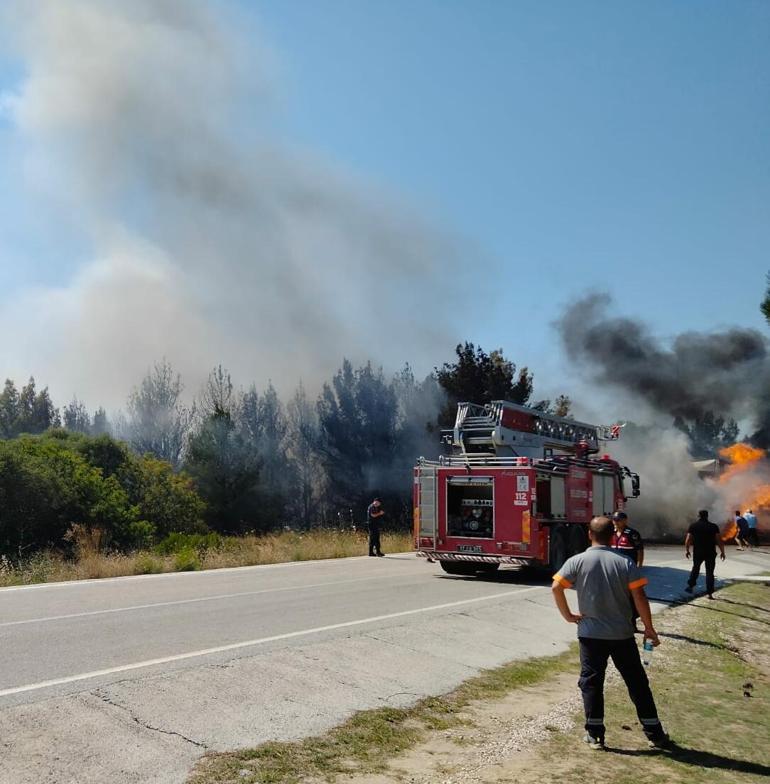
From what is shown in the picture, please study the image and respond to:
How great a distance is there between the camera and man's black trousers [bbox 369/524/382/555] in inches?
817

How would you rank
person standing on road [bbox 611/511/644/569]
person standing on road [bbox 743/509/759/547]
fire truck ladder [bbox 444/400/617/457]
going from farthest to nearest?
person standing on road [bbox 743/509/759/547]
fire truck ladder [bbox 444/400/617/457]
person standing on road [bbox 611/511/644/569]

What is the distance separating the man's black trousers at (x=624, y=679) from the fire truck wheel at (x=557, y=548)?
9976 millimetres

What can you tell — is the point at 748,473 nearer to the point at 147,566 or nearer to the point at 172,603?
the point at 147,566

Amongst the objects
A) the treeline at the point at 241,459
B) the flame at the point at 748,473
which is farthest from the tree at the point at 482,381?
the flame at the point at 748,473

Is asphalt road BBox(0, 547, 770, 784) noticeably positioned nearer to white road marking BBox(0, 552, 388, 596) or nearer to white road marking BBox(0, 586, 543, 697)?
white road marking BBox(0, 586, 543, 697)

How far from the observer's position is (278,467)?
50.4 m

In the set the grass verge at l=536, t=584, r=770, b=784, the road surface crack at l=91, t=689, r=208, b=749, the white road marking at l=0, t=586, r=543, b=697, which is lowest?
the grass verge at l=536, t=584, r=770, b=784

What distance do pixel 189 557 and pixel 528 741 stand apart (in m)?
12.6

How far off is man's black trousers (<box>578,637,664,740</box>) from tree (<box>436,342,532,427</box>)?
1319 inches

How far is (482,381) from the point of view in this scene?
39562 millimetres

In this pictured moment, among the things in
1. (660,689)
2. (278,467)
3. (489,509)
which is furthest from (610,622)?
(278,467)

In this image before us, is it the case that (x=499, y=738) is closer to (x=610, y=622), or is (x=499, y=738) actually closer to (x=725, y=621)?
(x=610, y=622)

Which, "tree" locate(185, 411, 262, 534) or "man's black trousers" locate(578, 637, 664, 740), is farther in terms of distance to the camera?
"tree" locate(185, 411, 262, 534)

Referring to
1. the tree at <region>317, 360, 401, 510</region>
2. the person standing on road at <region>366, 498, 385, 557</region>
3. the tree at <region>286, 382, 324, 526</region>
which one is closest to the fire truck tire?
the person standing on road at <region>366, 498, 385, 557</region>
